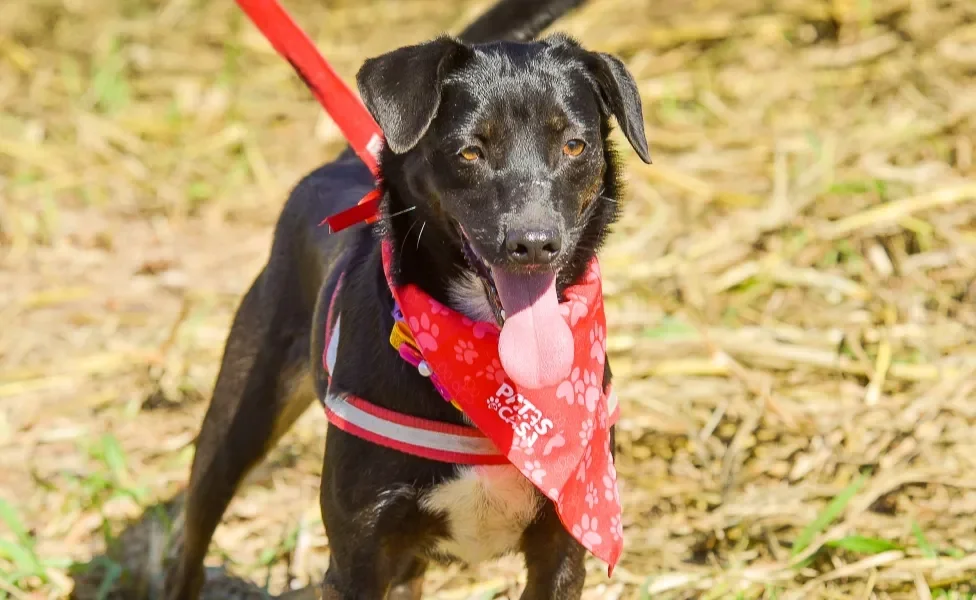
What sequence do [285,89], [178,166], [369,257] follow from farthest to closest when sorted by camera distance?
[285,89], [178,166], [369,257]

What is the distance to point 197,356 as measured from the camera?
6.27 metres

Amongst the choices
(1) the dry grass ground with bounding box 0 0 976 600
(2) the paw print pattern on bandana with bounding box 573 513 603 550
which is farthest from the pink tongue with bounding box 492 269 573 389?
(1) the dry grass ground with bounding box 0 0 976 600

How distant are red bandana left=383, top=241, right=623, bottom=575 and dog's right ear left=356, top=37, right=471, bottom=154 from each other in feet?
1.14

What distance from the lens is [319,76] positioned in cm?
420

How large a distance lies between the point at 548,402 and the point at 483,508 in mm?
327

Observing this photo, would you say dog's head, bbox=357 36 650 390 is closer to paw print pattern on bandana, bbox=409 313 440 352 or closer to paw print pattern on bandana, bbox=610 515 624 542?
paw print pattern on bandana, bbox=409 313 440 352

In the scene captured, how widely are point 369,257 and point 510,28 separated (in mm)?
1248

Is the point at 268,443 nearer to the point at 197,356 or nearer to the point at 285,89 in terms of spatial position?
the point at 197,356

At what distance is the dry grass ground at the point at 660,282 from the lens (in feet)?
15.6

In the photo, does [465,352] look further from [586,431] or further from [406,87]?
[406,87]

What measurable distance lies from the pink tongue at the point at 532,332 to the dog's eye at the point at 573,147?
317 mm

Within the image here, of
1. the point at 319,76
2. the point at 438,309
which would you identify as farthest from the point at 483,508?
the point at 319,76

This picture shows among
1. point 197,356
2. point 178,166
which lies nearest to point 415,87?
point 197,356

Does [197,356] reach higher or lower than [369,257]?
lower
